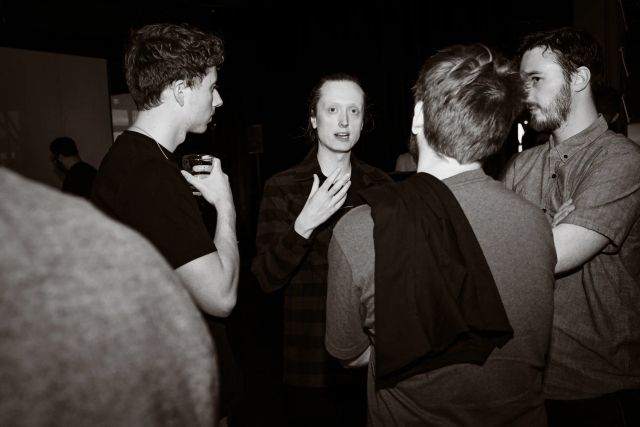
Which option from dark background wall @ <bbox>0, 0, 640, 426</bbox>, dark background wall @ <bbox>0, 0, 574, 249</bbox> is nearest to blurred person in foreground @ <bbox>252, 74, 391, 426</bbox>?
dark background wall @ <bbox>0, 0, 640, 426</bbox>

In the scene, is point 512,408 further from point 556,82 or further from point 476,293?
point 556,82

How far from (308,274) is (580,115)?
110cm

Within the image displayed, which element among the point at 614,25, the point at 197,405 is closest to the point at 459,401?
the point at 197,405

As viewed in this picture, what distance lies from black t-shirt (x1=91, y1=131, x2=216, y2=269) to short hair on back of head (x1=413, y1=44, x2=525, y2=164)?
590 mm

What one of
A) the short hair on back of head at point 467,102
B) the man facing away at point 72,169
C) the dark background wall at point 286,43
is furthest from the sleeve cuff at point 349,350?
the man facing away at point 72,169

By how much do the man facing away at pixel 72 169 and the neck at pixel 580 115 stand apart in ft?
13.1

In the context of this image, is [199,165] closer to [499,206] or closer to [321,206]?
[321,206]

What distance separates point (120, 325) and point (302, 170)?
1960 millimetres

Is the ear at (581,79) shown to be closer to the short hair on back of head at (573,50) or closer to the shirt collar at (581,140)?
the short hair on back of head at (573,50)

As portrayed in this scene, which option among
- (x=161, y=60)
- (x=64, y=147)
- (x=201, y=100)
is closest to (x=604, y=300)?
(x=201, y=100)

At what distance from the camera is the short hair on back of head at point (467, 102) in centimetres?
109

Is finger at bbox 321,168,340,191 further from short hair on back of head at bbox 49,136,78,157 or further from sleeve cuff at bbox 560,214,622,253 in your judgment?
short hair on back of head at bbox 49,136,78,157

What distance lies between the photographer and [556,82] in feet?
5.50

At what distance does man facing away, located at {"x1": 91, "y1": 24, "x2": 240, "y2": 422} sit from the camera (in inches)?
46.4
